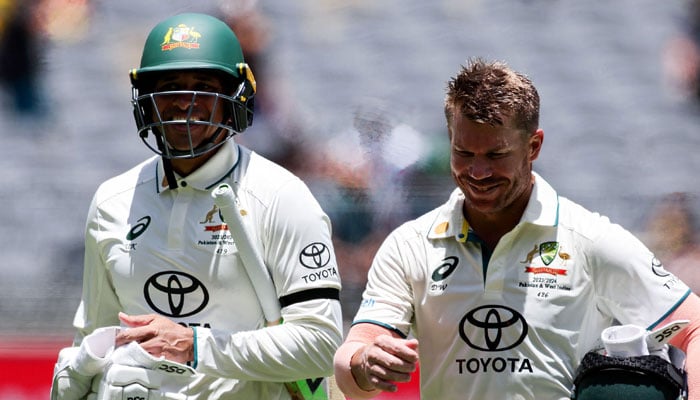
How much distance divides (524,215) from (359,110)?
2.97 metres

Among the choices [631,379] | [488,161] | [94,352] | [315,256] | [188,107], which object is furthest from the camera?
[188,107]

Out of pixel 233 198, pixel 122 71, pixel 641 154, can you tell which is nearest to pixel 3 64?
pixel 122 71

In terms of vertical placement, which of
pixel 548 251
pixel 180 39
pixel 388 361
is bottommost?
pixel 388 361

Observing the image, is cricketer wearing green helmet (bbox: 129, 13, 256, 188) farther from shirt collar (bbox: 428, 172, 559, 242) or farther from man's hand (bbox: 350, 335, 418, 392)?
man's hand (bbox: 350, 335, 418, 392)

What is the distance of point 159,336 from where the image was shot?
251 centimetres

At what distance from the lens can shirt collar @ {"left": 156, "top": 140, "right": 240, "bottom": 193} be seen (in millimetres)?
2734

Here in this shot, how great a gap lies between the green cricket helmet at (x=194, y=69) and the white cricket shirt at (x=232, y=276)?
9cm

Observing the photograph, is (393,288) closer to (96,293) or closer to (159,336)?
(159,336)

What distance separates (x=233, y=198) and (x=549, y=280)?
72 centimetres

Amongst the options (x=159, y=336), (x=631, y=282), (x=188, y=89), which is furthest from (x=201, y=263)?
(x=631, y=282)

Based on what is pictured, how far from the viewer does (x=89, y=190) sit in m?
5.39

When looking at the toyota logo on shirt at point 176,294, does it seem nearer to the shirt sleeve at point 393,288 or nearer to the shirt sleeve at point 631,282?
the shirt sleeve at point 393,288

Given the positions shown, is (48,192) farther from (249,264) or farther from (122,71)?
(249,264)

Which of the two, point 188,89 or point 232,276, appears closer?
point 232,276
